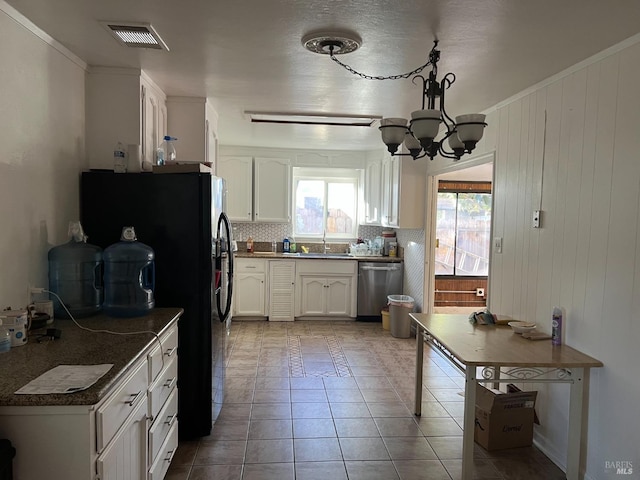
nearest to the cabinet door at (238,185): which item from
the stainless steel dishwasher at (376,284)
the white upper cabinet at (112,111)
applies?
the stainless steel dishwasher at (376,284)

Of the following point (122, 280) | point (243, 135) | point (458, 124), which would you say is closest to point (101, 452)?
point (122, 280)

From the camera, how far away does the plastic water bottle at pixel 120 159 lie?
8.79 ft

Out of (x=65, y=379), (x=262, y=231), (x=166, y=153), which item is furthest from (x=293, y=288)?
(x=65, y=379)

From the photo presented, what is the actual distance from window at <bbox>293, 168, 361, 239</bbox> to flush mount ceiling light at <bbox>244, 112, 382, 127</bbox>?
7.31 feet

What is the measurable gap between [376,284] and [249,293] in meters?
1.65

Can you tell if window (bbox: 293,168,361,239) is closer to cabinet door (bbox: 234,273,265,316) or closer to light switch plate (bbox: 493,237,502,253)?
cabinet door (bbox: 234,273,265,316)

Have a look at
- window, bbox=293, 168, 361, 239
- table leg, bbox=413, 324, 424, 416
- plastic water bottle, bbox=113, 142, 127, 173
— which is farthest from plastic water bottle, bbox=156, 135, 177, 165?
window, bbox=293, 168, 361, 239

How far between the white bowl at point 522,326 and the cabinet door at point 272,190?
147 inches

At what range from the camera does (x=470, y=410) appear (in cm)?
225

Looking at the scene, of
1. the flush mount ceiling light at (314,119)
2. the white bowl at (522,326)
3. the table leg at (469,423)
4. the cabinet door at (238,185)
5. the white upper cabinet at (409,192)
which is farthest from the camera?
the cabinet door at (238,185)

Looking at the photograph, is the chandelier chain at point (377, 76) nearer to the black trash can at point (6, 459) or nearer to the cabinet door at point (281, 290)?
the black trash can at point (6, 459)

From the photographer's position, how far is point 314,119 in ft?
13.4

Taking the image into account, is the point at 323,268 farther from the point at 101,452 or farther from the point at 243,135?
the point at 101,452

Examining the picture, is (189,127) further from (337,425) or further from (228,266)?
(337,425)
